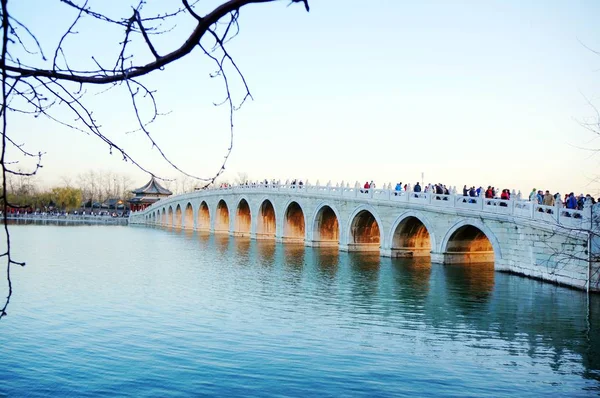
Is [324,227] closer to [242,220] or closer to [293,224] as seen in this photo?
[293,224]

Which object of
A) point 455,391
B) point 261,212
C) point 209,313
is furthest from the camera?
point 261,212

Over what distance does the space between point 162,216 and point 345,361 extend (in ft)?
174

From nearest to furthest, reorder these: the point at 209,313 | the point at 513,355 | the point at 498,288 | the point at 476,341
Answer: the point at 513,355 → the point at 476,341 → the point at 209,313 → the point at 498,288

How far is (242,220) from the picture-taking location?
39.9 meters

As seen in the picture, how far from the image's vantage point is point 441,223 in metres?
20.0

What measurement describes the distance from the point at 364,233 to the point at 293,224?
6.80 m

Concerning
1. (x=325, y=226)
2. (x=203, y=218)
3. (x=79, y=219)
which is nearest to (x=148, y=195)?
(x=79, y=219)

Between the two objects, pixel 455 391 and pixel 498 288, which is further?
pixel 498 288

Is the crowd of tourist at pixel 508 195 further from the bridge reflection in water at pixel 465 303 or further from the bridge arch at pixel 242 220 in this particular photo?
the bridge arch at pixel 242 220

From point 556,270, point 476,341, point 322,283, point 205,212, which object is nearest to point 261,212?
point 205,212

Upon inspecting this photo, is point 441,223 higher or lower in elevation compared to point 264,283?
higher

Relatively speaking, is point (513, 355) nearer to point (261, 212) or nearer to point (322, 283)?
point (322, 283)

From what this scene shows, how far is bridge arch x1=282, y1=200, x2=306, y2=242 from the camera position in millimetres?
31547

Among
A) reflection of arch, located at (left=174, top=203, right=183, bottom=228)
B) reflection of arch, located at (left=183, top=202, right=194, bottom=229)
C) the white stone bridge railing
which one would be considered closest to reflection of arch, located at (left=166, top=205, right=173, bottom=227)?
reflection of arch, located at (left=174, top=203, right=183, bottom=228)
